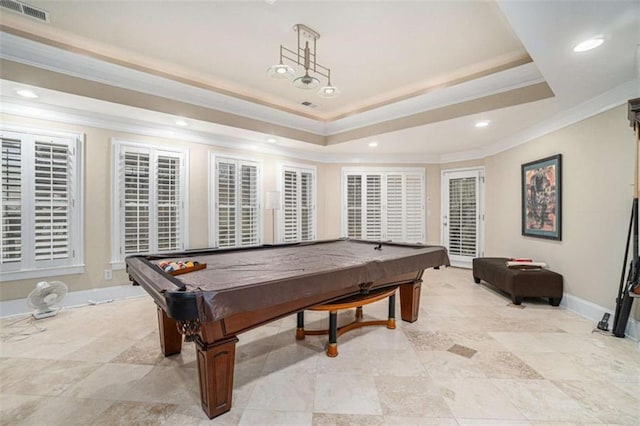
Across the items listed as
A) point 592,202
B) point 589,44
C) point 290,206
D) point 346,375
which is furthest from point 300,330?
point 592,202

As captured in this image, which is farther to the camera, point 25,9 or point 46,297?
point 46,297

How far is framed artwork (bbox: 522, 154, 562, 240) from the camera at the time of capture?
3.68 metres

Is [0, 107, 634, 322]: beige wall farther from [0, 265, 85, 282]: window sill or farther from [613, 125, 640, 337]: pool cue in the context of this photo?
[613, 125, 640, 337]: pool cue

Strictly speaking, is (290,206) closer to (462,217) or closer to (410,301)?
(410,301)

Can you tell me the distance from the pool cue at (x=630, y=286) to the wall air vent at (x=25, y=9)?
548 cm

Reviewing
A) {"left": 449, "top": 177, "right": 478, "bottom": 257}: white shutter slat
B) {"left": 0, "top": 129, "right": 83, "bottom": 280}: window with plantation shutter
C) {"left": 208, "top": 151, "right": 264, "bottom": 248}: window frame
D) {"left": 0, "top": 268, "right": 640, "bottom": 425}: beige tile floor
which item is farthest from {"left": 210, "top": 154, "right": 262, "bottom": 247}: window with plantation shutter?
{"left": 449, "top": 177, "right": 478, "bottom": 257}: white shutter slat

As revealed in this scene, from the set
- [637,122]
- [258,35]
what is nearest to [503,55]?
[637,122]

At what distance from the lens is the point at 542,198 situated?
3.97 metres

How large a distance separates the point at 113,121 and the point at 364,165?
4.60 meters

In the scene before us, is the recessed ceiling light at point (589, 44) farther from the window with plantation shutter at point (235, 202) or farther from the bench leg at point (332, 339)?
the window with plantation shutter at point (235, 202)

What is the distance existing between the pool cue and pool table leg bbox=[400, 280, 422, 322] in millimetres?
1781

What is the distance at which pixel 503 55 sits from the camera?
3.09 m

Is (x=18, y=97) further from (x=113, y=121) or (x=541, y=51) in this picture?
(x=541, y=51)

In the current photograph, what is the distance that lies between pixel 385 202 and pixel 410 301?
346 cm
